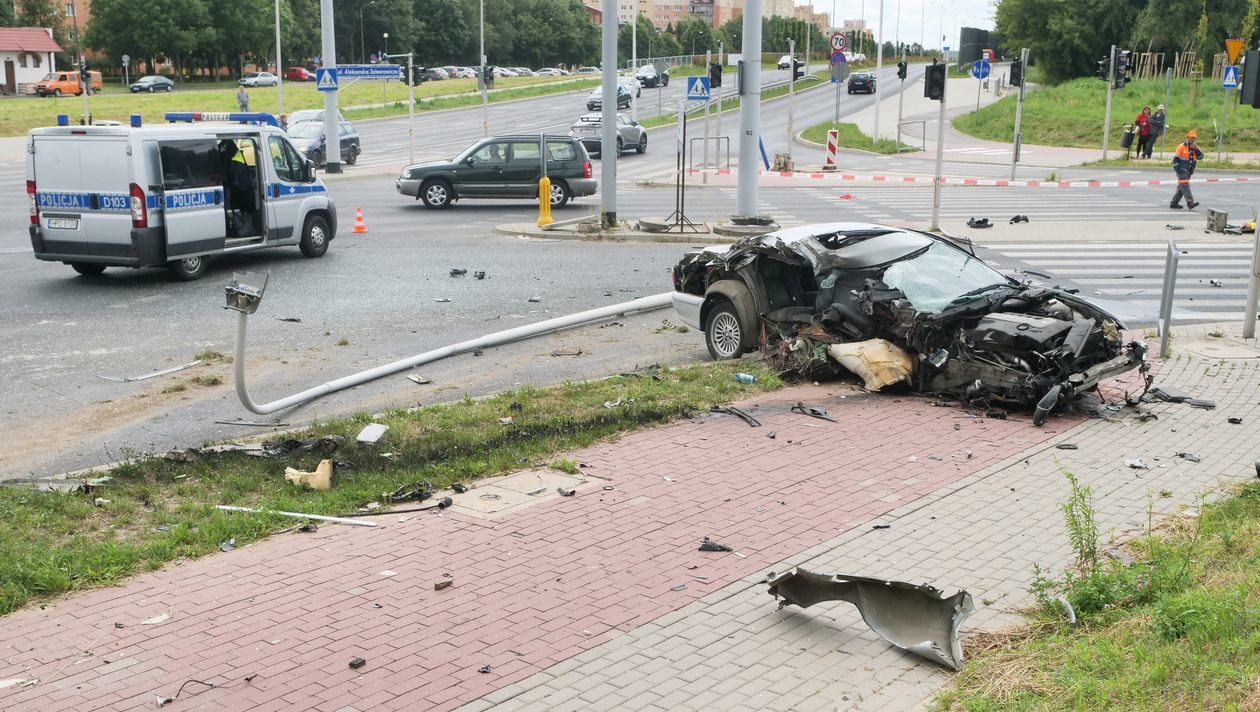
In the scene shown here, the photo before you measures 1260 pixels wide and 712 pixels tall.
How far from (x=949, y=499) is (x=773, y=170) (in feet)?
110

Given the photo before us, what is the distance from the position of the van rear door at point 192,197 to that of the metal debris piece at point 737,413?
9721 mm

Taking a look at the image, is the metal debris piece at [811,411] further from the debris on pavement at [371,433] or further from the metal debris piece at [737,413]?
the debris on pavement at [371,433]

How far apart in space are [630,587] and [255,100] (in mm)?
66170

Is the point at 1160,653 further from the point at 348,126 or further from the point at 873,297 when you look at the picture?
the point at 348,126

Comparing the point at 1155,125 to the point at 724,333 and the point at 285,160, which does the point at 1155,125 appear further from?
the point at 724,333

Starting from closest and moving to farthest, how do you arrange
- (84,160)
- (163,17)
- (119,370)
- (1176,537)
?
(1176,537) < (119,370) < (84,160) < (163,17)

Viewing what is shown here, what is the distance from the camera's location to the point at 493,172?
92.4 ft

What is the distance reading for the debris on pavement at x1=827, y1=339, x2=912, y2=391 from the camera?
10398mm

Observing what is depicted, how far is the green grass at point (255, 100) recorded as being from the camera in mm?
58000

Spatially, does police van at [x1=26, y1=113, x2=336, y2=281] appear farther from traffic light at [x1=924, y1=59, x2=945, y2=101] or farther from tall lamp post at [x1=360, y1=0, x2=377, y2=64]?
tall lamp post at [x1=360, y1=0, x2=377, y2=64]

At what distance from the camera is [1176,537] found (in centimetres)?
666

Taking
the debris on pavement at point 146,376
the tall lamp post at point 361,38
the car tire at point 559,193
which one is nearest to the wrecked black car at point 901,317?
the debris on pavement at point 146,376

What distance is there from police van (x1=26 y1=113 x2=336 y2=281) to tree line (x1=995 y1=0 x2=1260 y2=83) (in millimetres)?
56056

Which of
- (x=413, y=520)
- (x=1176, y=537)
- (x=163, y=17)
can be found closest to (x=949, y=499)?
(x=1176, y=537)
